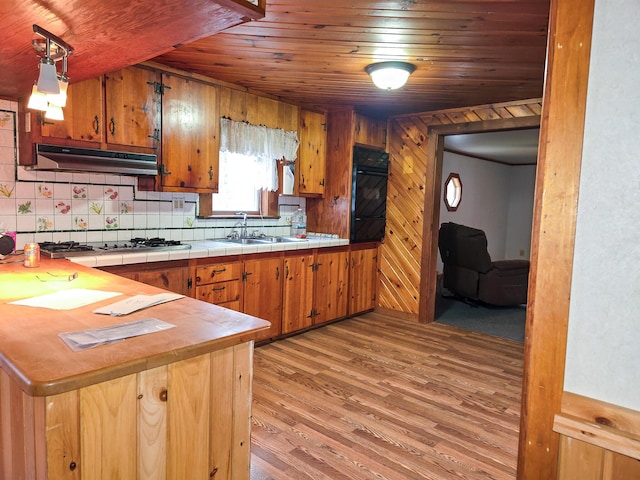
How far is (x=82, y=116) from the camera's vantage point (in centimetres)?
279

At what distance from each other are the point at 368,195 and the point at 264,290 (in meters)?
1.69

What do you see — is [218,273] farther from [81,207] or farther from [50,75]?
[50,75]

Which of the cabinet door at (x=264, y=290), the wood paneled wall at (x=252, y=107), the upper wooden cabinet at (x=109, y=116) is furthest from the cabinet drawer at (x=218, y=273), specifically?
the wood paneled wall at (x=252, y=107)

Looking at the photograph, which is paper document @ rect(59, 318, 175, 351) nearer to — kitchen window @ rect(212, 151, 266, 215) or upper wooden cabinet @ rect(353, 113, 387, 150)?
kitchen window @ rect(212, 151, 266, 215)

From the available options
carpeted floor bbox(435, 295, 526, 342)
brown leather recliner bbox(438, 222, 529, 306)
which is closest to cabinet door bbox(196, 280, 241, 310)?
carpeted floor bbox(435, 295, 526, 342)

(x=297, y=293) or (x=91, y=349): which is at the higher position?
(x=91, y=349)

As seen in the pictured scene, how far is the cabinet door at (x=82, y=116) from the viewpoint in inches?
106

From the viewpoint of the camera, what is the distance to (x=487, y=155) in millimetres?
7547

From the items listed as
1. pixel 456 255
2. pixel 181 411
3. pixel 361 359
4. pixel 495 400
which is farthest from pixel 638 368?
pixel 456 255

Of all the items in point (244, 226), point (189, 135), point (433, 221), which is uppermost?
point (189, 135)

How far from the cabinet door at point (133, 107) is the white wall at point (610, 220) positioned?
2.86 meters

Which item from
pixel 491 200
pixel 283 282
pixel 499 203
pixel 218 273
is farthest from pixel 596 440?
pixel 499 203

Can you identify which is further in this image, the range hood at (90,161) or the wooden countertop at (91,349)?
the range hood at (90,161)

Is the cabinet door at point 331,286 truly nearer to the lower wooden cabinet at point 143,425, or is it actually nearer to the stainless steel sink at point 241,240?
the stainless steel sink at point 241,240
